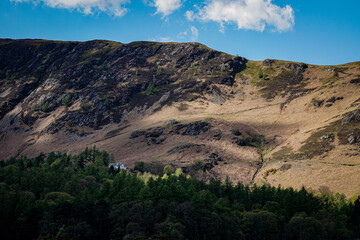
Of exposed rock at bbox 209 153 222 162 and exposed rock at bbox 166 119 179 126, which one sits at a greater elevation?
exposed rock at bbox 166 119 179 126

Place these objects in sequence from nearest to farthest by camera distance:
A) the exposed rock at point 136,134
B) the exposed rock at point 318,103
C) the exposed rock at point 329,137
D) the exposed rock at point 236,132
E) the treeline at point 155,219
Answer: the treeline at point 155,219 → the exposed rock at point 329,137 → the exposed rock at point 236,132 → the exposed rock at point 318,103 → the exposed rock at point 136,134

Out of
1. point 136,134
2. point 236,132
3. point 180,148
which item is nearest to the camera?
point 180,148

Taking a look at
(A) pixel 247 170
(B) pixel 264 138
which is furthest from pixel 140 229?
(B) pixel 264 138

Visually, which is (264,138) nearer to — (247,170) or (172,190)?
(247,170)

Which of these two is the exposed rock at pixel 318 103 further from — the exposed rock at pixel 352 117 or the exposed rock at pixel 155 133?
the exposed rock at pixel 155 133

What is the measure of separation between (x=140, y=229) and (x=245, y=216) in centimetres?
2571

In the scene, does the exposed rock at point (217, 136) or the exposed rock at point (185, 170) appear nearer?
the exposed rock at point (185, 170)

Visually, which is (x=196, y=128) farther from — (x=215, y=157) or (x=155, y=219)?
(x=155, y=219)

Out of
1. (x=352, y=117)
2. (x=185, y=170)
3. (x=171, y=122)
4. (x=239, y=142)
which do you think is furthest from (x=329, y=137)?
(x=171, y=122)

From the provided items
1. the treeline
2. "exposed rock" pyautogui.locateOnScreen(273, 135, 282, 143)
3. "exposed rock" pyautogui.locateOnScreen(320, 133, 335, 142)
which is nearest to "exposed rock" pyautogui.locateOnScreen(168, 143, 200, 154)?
"exposed rock" pyautogui.locateOnScreen(273, 135, 282, 143)

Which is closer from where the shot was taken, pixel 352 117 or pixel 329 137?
pixel 329 137

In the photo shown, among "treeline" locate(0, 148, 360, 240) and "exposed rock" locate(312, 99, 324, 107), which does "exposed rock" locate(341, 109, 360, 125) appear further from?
"treeline" locate(0, 148, 360, 240)

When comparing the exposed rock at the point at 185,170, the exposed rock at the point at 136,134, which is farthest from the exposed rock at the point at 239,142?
the exposed rock at the point at 136,134

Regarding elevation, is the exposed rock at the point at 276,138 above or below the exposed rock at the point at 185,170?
above
